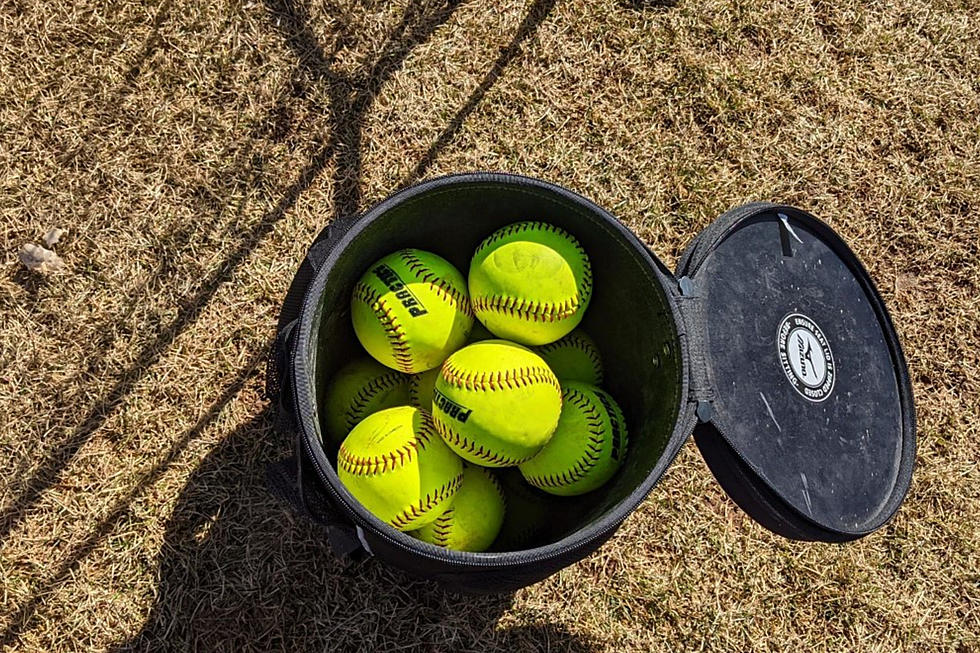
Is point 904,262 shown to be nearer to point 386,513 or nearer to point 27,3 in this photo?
point 386,513

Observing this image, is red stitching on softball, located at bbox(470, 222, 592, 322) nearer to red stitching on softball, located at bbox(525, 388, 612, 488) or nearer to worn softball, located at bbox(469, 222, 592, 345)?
worn softball, located at bbox(469, 222, 592, 345)

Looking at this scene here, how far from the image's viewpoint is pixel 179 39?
297cm

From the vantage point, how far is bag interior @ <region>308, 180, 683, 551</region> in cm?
184

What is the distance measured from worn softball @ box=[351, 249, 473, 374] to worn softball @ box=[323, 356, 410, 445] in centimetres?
13

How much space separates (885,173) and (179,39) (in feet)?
9.71

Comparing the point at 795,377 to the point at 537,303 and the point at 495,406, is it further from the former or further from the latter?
the point at 495,406

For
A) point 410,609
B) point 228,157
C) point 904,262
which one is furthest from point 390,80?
point 904,262

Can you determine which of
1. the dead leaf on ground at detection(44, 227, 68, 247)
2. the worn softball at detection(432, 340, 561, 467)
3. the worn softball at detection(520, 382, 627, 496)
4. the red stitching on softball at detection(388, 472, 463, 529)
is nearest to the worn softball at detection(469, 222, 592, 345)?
the worn softball at detection(432, 340, 561, 467)

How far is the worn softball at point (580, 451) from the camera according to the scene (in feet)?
6.51

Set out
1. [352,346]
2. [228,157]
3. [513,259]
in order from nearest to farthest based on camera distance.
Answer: [513,259], [352,346], [228,157]

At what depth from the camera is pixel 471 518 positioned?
1979mm

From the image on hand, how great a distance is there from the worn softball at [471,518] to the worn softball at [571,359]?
378 millimetres

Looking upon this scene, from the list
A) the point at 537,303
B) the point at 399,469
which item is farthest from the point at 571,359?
the point at 399,469

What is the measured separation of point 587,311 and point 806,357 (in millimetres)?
635
